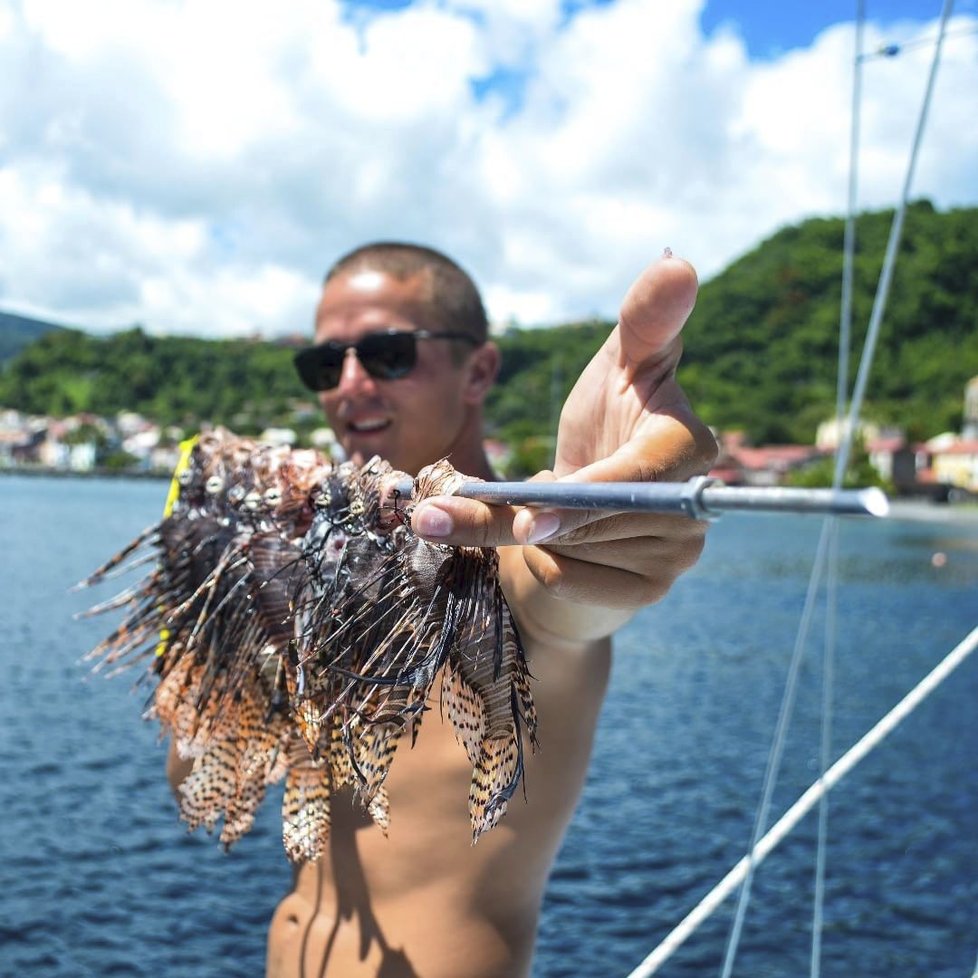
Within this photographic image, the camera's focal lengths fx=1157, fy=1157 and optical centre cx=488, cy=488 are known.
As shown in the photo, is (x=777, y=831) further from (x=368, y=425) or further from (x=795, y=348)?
(x=795, y=348)

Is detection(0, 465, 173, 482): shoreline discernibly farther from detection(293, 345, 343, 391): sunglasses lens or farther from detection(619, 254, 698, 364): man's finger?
detection(619, 254, 698, 364): man's finger

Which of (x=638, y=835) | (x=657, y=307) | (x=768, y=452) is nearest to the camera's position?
(x=657, y=307)

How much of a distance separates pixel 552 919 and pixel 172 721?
9405mm

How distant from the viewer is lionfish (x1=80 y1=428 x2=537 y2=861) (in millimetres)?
1731

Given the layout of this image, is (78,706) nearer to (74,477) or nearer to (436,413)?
(436,413)

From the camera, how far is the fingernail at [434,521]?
141 cm

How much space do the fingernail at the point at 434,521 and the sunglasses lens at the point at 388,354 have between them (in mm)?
1431

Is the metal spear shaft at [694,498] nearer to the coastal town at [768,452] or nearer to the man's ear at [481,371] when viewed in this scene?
the man's ear at [481,371]

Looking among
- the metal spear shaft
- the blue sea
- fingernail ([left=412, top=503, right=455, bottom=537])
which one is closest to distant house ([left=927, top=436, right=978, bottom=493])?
the blue sea

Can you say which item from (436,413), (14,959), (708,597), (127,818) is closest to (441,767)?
(436,413)

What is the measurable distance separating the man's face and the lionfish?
1.06ft

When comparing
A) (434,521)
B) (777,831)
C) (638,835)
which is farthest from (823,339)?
(434,521)

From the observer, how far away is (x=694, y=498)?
106cm

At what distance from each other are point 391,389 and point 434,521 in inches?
57.2
